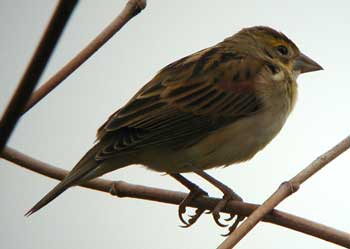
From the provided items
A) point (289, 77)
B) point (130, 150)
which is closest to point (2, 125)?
point (130, 150)

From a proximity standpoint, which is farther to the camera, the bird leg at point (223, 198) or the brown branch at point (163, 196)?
the bird leg at point (223, 198)

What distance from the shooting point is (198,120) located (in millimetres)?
3949

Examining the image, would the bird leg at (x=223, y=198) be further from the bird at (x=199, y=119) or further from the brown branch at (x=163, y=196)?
the brown branch at (x=163, y=196)

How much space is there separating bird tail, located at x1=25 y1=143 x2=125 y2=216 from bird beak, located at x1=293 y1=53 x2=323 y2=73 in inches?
78.6

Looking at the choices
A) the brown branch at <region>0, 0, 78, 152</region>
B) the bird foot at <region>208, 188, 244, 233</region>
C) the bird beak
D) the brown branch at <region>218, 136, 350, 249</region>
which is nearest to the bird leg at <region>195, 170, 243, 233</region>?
the bird foot at <region>208, 188, 244, 233</region>

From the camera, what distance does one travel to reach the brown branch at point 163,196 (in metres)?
2.06

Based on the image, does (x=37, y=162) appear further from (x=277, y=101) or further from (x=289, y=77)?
(x=289, y=77)

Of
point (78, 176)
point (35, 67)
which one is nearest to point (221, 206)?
point (78, 176)

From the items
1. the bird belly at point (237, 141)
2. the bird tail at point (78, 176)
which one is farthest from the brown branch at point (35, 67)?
the bird belly at point (237, 141)

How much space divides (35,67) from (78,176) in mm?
2208

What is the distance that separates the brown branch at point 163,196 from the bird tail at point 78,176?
0.08 metres

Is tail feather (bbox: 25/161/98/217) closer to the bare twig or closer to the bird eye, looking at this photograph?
the bare twig

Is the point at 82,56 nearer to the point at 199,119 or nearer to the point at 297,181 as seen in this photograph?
the point at 297,181

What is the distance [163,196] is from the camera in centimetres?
272
